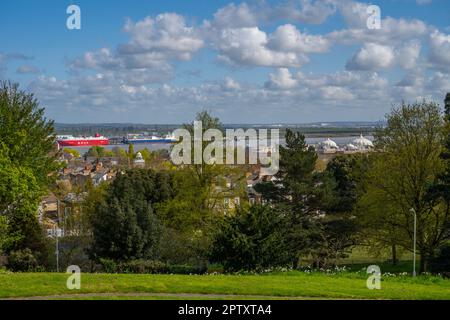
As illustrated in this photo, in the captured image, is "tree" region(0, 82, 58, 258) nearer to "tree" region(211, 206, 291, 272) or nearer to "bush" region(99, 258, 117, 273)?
"bush" region(99, 258, 117, 273)

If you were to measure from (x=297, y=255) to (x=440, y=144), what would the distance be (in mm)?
8976

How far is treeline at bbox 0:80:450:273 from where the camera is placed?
2222 cm

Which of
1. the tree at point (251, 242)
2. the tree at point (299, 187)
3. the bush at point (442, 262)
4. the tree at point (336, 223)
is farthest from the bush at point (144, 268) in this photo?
the bush at point (442, 262)

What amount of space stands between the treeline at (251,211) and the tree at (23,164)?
6 cm

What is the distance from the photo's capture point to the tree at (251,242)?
800 inches

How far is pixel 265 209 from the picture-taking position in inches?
847

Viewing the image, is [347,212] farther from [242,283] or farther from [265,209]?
[242,283]

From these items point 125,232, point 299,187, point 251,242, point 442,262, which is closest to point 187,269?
point 125,232

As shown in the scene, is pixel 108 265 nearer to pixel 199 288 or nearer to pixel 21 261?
pixel 21 261

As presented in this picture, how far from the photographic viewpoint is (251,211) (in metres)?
21.4

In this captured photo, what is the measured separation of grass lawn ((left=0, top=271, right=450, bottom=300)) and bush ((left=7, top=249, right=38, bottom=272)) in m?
10.1

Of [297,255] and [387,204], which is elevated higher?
[387,204]

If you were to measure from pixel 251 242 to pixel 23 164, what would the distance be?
13465 mm
